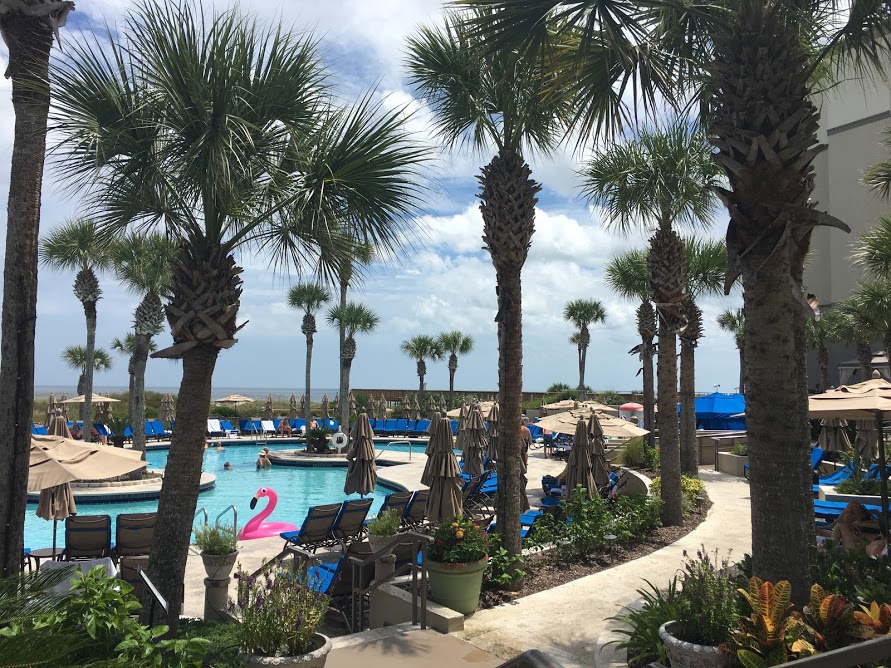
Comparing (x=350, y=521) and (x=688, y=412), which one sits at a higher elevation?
(x=688, y=412)

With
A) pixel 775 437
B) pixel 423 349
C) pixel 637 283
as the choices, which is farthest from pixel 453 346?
pixel 775 437

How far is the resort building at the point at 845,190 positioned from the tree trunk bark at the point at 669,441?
1139 inches

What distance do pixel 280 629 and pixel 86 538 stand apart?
256 inches

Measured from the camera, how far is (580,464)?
1162cm

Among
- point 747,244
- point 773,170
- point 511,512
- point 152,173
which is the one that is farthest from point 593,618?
point 152,173

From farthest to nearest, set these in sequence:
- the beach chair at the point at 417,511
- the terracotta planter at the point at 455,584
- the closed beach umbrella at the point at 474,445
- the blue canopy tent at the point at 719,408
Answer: the blue canopy tent at the point at 719,408
the closed beach umbrella at the point at 474,445
the beach chair at the point at 417,511
the terracotta planter at the point at 455,584

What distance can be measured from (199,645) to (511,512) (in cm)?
538

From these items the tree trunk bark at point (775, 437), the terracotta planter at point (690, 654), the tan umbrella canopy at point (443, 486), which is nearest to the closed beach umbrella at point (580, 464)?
the tan umbrella canopy at point (443, 486)

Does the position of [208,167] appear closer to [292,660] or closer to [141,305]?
[292,660]

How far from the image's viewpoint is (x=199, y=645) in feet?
9.80

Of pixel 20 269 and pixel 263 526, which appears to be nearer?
pixel 20 269

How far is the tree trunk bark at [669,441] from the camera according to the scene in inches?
432

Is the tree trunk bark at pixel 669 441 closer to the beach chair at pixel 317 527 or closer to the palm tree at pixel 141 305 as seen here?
the beach chair at pixel 317 527

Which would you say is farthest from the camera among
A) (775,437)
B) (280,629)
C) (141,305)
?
(141,305)
